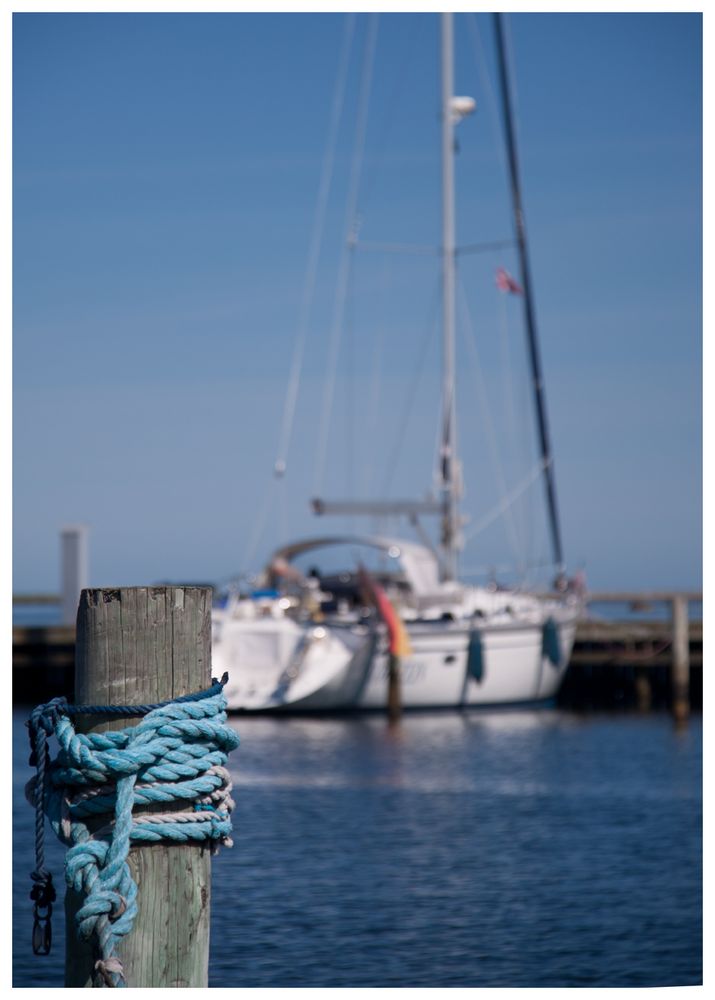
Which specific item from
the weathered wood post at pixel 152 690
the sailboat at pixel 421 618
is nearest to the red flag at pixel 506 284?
the sailboat at pixel 421 618

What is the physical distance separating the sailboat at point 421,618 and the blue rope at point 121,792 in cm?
2328

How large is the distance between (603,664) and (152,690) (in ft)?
105

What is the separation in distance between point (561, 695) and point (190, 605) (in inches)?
1251

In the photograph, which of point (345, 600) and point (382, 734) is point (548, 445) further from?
point (382, 734)

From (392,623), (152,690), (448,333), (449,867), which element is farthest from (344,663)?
(152,690)

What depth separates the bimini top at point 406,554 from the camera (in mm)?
30281

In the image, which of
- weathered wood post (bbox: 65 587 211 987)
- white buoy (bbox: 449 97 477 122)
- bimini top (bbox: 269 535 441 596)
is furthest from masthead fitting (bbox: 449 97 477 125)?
weathered wood post (bbox: 65 587 211 987)

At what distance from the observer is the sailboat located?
1089 inches

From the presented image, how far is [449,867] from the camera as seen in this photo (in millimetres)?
14375

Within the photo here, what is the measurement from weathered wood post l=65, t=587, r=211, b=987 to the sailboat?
23.2m

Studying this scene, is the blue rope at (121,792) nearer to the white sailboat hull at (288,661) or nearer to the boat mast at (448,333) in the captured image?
the white sailboat hull at (288,661)

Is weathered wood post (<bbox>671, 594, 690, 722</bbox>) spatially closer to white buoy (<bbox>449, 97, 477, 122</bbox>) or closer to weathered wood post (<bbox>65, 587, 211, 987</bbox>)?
white buoy (<bbox>449, 97, 477, 122</bbox>)

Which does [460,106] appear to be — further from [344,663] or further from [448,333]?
[344,663]
